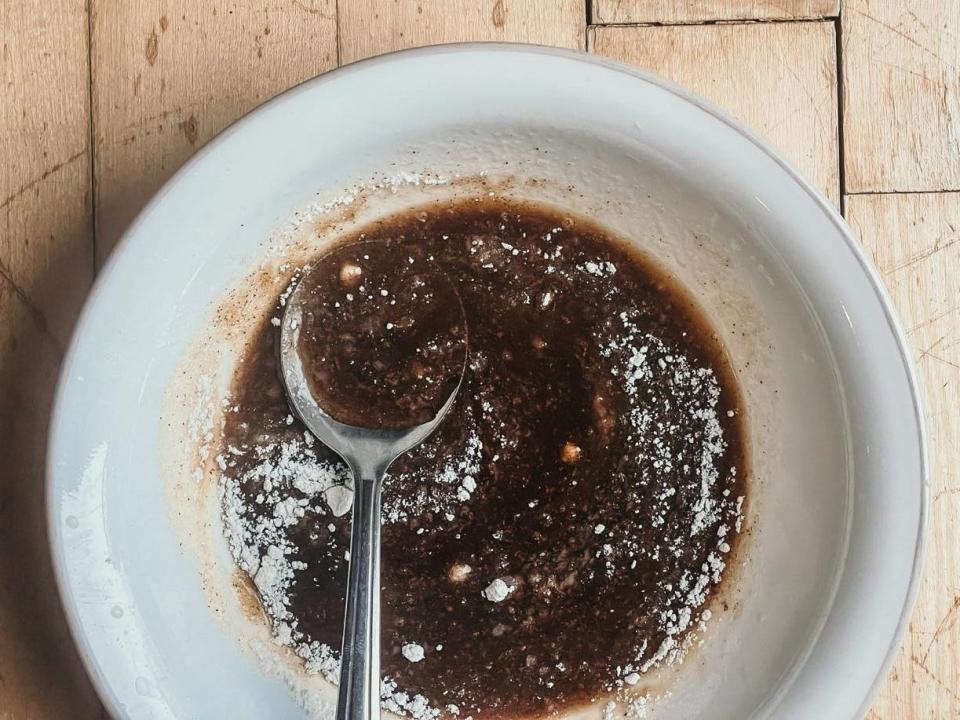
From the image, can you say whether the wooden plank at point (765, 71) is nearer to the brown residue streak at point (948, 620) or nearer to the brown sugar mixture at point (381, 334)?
the brown sugar mixture at point (381, 334)

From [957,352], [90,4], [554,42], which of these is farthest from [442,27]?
[957,352]

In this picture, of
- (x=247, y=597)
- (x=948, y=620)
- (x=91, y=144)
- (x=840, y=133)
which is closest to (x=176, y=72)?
(x=91, y=144)

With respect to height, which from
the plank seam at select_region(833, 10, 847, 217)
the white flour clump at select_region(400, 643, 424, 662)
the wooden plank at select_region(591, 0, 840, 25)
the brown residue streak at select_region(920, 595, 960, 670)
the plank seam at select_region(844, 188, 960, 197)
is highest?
the wooden plank at select_region(591, 0, 840, 25)

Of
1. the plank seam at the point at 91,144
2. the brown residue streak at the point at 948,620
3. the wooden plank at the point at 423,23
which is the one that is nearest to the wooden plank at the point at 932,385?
the brown residue streak at the point at 948,620

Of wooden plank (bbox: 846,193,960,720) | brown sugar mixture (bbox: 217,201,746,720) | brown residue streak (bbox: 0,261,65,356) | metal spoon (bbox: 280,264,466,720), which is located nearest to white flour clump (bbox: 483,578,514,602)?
brown sugar mixture (bbox: 217,201,746,720)

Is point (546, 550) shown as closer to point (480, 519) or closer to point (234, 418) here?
point (480, 519)

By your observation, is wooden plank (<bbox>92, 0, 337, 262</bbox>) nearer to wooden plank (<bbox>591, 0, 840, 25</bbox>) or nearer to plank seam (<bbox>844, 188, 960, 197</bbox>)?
wooden plank (<bbox>591, 0, 840, 25</bbox>)
